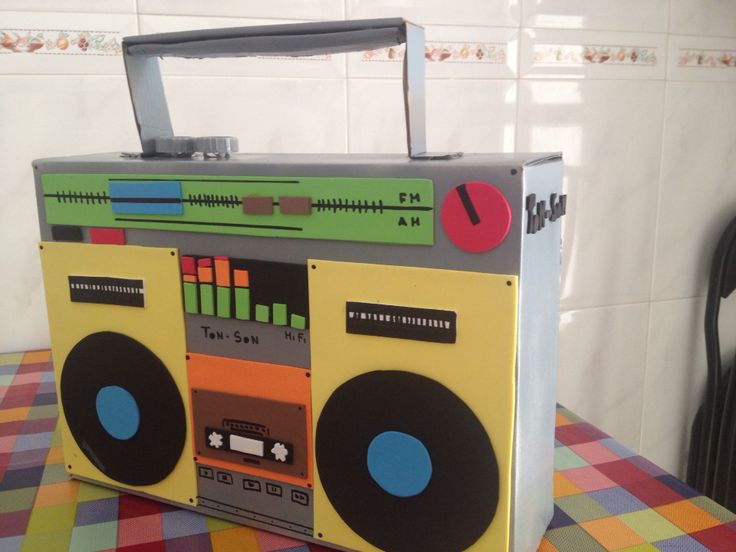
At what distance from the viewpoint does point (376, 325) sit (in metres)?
0.47

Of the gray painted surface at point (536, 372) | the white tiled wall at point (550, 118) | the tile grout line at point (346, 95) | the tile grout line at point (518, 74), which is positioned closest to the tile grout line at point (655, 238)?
the white tiled wall at point (550, 118)

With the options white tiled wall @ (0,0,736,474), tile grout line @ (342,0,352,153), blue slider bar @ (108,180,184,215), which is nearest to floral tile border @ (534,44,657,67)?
white tiled wall @ (0,0,736,474)

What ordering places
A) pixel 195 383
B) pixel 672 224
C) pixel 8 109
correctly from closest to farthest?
1. pixel 195 383
2. pixel 8 109
3. pixel 672 224

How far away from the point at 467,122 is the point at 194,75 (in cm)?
43

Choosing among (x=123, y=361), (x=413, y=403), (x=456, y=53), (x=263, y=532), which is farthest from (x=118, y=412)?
(x=456, y=53)

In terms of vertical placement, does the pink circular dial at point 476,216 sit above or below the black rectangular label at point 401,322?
above

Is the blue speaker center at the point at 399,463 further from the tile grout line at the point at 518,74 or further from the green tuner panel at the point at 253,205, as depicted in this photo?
the tile grout line at the point at 518,74

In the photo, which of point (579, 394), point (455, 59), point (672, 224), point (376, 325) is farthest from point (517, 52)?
point (376, 325)

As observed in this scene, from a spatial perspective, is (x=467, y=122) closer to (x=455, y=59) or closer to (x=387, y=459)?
(x=455, y=59)

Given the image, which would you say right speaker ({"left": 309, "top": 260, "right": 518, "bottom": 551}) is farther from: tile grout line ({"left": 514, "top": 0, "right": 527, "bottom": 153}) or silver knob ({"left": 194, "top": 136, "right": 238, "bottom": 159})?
tile grout line ({"left": 514, "top": 0, "right": 527, "bottom": 153})

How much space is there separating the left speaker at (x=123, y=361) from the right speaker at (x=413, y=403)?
14 centimetres

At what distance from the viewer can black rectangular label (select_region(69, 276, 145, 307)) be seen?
1.85ft

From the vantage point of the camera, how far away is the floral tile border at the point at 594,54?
1.06m

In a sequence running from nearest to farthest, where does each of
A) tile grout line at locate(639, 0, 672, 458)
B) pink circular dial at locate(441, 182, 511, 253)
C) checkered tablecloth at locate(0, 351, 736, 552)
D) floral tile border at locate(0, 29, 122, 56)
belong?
pink circular dial at locate(441, 182, 511, 253), checkered tablecloth at locate(0, 351, 736, 552), floral tile border at locate(0, 29, 122, 56), tile grout line at locate(639, 0, 672, 458)
